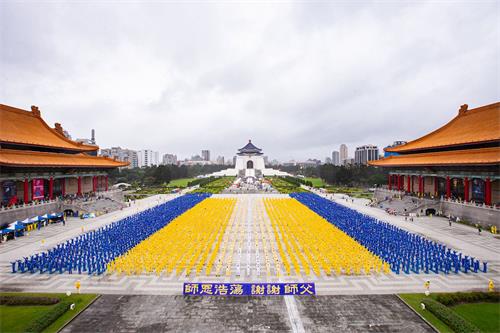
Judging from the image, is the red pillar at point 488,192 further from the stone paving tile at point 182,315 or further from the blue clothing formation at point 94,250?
the blue clothing formation at point 94,250

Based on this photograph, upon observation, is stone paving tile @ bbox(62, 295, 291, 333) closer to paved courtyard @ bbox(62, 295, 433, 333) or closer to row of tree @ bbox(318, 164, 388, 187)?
paved courtyard @ bbox(62, 295, 433, 333)

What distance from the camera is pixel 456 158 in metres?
29.6

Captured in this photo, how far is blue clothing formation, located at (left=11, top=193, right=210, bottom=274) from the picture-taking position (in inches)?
632

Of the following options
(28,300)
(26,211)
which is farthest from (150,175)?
(28,300)

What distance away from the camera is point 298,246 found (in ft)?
66.2

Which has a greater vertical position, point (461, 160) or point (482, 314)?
point (461, 160)

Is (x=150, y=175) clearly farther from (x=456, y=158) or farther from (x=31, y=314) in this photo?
(x=456, y=158)

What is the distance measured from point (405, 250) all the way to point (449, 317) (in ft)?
26.6

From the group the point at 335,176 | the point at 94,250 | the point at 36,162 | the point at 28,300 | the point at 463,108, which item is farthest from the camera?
the point at 335,176

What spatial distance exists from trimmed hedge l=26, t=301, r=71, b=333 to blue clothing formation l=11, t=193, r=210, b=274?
3.92m

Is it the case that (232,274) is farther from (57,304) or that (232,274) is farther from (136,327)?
(57,304)

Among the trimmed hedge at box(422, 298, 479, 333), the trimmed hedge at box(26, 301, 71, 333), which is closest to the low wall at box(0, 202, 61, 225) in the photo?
the trimmed hedge at box(26, 301, 71, 333)

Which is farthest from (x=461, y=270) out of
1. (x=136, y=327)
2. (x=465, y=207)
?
(x=136, y=327)

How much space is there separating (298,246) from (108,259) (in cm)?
1292
